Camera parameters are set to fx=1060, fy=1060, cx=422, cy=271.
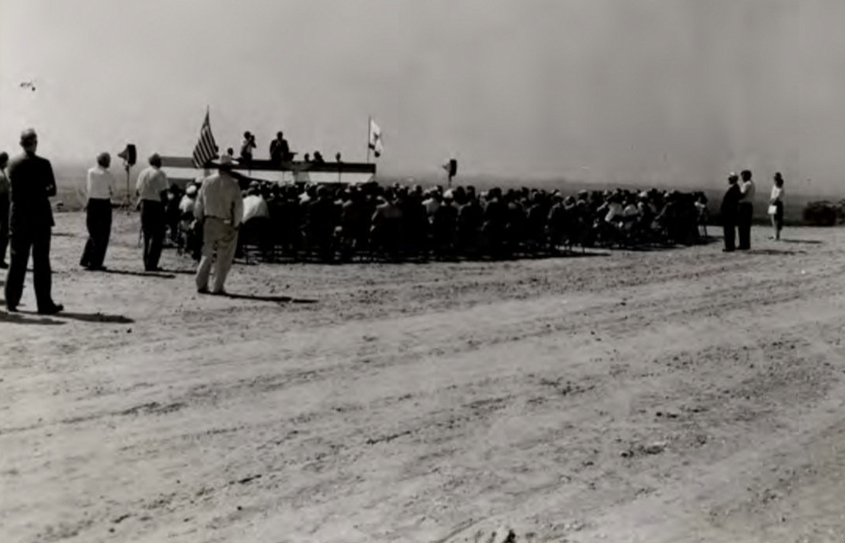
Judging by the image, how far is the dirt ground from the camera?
6.11 m

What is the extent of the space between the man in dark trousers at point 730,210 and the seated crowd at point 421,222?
2.36m

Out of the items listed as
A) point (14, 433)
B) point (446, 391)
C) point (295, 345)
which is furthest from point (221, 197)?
point (14, 433)

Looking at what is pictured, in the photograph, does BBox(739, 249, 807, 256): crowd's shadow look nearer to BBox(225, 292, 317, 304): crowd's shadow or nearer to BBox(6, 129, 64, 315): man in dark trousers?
BBox(225, 292, 317, 304): crowd's shadow

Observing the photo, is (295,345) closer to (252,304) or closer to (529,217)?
(252,304)

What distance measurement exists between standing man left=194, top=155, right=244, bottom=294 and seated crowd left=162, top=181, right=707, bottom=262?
13.6 ft

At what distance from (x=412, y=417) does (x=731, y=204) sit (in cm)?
1734

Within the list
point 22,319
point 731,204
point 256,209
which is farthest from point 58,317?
point 731,204

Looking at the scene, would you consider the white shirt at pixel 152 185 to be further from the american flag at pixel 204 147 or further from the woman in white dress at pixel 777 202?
the woman in white dress at pixel 777 202

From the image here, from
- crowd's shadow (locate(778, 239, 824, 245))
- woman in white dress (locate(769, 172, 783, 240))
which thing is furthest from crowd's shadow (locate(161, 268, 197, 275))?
crowd's shadow (locate(778, 239, 824, 245))

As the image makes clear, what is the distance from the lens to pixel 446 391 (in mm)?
9281

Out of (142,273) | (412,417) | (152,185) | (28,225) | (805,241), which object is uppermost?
(152,185)

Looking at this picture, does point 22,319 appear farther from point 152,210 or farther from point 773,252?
point 773,252

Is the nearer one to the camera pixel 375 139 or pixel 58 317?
pixel 58 317

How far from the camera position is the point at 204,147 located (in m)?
24.8
